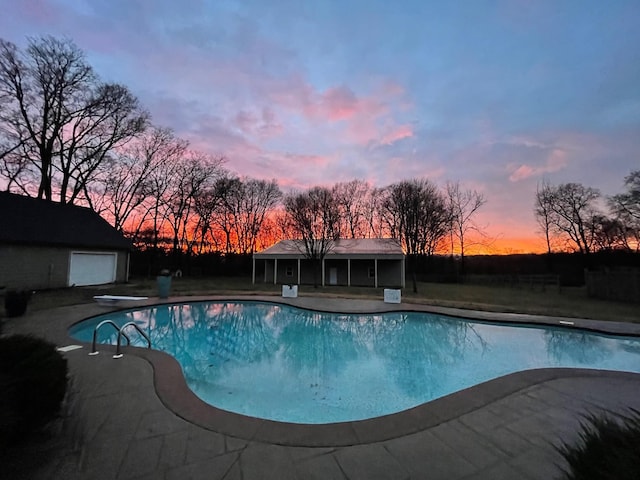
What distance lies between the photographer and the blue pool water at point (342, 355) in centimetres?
460

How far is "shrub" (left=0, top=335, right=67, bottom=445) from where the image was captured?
7.02ft

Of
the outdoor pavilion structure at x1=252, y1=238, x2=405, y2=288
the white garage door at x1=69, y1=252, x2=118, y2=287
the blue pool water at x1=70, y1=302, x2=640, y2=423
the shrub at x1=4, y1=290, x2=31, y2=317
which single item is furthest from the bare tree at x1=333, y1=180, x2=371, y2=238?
the shrub at x1=4, y1=290, x2=31, y2=317

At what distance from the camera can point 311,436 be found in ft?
8.96

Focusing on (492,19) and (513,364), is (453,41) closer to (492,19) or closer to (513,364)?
(492,19)

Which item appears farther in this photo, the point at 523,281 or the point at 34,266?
the point at 523,281

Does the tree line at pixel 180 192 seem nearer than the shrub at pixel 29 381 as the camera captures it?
No

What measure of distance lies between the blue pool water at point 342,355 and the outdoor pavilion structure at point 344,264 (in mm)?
10013

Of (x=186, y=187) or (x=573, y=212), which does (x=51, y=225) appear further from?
(x=573, y=212)

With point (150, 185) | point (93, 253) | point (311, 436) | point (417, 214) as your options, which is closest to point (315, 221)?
point (417, 214)

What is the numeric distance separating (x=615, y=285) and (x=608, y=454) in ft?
60.9

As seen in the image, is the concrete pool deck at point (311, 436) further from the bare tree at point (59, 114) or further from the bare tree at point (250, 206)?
Answer: the bare tree at point (250, 206)

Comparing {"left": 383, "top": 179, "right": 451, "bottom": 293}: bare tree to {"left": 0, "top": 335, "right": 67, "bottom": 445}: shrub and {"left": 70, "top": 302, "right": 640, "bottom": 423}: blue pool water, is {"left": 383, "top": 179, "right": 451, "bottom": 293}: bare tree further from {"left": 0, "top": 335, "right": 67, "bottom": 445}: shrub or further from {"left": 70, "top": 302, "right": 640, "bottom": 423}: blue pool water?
{"left": 0, "top": 335, "right": 67, "bottom": 445}: shrub

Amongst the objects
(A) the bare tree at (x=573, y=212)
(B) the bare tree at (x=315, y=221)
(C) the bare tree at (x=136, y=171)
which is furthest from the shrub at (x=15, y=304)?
(A) the bare tree at (x=573, y=212)

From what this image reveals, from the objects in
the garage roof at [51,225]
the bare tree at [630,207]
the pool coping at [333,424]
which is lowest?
the pool coping at [333,424]
